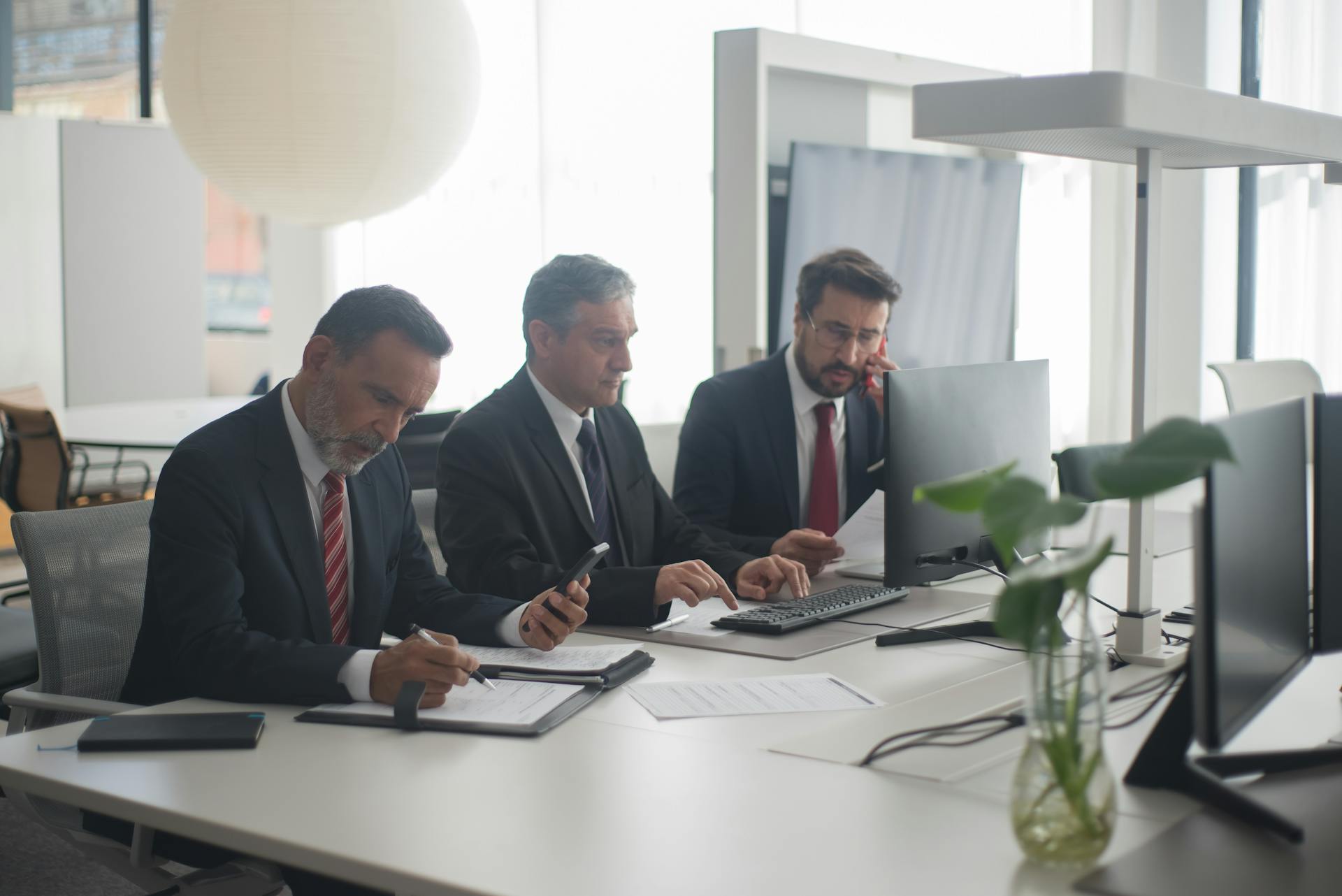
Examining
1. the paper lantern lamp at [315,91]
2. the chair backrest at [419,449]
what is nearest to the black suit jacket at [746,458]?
the chair backrest at [419,449]

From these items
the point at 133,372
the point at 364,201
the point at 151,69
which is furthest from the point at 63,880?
the point at 151,69

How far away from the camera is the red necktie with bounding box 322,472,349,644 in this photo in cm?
216

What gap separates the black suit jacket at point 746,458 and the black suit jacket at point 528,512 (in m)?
0.34

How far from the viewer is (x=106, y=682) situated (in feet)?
7.42

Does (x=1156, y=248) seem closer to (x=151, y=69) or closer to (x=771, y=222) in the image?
(x=771, y=222)

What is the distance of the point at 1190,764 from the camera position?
4.64 feet

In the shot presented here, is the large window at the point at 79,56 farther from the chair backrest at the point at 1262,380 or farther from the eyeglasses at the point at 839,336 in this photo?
the chair backrest at the point at 1262,380

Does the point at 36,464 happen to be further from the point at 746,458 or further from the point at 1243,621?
the point at 1243,621

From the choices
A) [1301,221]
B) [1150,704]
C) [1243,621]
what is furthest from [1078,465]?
[1301,221]

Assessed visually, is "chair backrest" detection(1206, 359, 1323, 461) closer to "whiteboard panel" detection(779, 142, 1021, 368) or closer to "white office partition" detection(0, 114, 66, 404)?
"whiteboard panel" detection(779, 142, 1021, 368)

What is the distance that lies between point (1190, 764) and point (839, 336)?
1.86 metres

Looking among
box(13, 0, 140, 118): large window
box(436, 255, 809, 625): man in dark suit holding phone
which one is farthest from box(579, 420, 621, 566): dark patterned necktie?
box(13, 0, 140, 118): large window

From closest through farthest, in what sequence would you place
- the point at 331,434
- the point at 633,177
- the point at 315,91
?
the point at 331,434 < the point at 315,91 < the point at 633,177

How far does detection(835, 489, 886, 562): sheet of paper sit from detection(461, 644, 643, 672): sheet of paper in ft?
2.26
